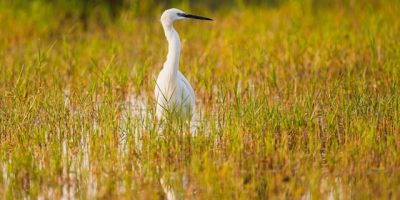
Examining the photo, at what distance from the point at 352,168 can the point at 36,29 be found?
700 centimetres

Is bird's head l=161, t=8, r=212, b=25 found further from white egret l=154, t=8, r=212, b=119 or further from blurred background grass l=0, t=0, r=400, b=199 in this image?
blurred background grass l=0, t=0, r=400, b=199

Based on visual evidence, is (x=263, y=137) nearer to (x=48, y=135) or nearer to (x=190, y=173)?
(x=190, y=173)

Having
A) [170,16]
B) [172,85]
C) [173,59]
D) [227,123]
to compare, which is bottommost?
[227,123]

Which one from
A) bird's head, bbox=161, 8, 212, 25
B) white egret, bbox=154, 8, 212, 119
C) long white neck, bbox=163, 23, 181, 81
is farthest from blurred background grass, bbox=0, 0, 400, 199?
bird's head, bbox=161, 8, 212, 25

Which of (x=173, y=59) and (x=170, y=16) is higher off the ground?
(x=170, y=16)

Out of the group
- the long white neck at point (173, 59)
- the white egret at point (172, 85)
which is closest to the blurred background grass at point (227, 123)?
the white egret at point (172, 85)

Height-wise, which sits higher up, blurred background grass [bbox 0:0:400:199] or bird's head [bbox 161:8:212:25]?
bird's head [bbox 161:8:212:25]

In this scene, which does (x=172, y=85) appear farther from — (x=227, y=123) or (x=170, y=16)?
(x=227, y=123)

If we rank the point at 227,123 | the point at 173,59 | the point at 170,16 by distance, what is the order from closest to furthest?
the point at 227,123 → the point at 173,59 → the point at 170,16

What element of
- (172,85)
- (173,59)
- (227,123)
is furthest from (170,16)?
(227,123)

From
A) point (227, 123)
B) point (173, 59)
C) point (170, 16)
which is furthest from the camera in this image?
point (170, 16)

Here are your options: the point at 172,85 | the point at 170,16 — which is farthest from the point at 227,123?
the point at 170,16

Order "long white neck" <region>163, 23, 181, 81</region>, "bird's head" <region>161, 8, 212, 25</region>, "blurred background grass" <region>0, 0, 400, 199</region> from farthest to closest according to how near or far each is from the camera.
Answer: "bird's head" <region>161, 8, 212, 25</region>
"long white neck" <region>163, 23, 181, 81</region>
"blurred background grass" <region>0, 0, 400, 199</region>

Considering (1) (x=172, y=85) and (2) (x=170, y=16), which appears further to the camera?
(2) (x=170, y=16)
